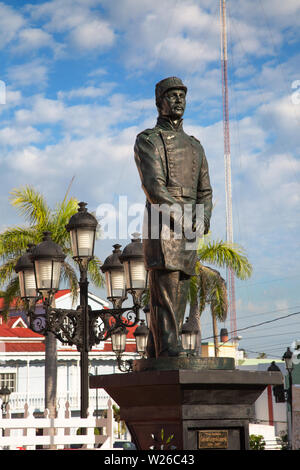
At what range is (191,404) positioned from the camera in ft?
18.0

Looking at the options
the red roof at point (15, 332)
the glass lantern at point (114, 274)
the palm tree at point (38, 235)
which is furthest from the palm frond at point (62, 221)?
the red roof at point (15, 332)

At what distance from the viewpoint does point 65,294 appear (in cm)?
3959

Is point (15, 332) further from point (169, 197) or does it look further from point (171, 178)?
point (169, 197)

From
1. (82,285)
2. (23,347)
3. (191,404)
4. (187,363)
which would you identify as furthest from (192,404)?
(23,347)

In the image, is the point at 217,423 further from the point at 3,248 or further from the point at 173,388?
the point at 3,248

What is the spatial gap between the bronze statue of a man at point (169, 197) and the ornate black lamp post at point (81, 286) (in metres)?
2.72

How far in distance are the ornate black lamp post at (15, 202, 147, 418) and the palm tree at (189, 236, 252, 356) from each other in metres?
13.0

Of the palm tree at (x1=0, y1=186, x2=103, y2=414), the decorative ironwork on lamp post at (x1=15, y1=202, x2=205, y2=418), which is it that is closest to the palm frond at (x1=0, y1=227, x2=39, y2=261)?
the palm tree at (x1=0, y1=186, x2=103, y2=414)

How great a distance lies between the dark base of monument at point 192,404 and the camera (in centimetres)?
541

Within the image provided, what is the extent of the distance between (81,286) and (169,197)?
344cm

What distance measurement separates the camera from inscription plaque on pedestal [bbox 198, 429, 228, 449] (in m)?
5.52

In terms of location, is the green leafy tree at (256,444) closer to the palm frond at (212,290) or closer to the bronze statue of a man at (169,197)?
the palm frond at (212,290)
